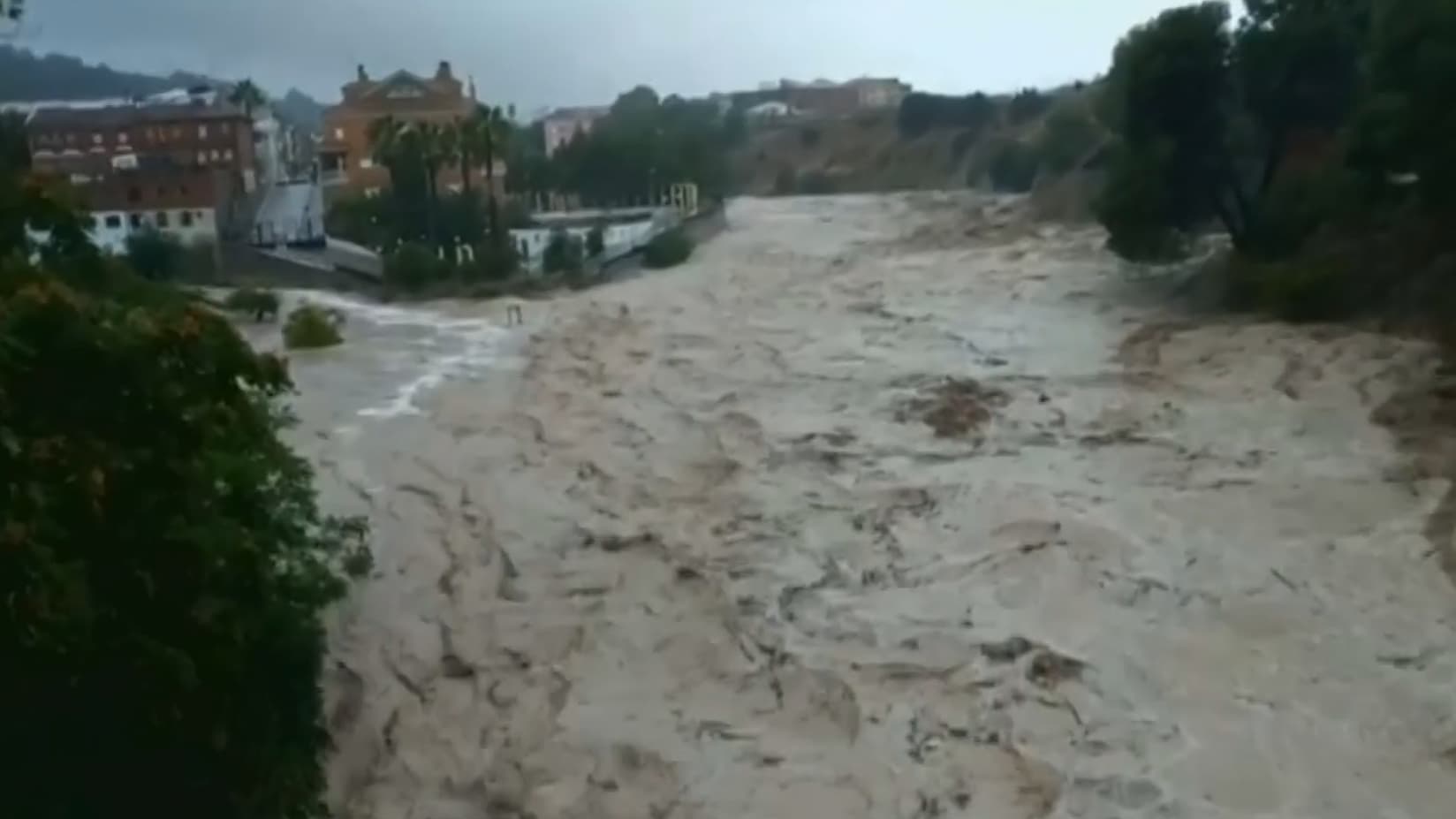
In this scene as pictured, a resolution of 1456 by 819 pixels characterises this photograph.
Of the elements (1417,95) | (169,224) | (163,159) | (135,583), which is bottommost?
(135,583)

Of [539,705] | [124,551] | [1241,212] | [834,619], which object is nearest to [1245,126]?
[1241,212]

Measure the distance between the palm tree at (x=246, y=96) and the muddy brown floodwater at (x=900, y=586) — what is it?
911cm

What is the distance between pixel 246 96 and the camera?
91.7 feet

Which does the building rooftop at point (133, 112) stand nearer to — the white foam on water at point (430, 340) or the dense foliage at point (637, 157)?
the white foam on water at point (430, 340)

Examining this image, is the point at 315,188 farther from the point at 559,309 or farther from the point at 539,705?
the point at 539,705

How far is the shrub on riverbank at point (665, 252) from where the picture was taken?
3219 cm

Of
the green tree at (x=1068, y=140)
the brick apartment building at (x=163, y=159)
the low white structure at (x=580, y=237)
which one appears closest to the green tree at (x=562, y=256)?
the low white structure at (x=580, y=237)

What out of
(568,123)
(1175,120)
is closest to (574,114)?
(568,123)

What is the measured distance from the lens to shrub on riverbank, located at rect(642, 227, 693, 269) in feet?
106

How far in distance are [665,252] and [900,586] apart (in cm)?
2171

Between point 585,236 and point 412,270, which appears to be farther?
point 585,236

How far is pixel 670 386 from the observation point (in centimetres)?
1859

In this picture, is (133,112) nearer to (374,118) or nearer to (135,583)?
(374,118)

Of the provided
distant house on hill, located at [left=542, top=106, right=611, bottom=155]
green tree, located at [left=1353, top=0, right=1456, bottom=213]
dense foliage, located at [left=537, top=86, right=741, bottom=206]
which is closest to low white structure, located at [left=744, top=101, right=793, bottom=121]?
dense foliage, located at [left=537, top=86, right=741, bottom=206]
